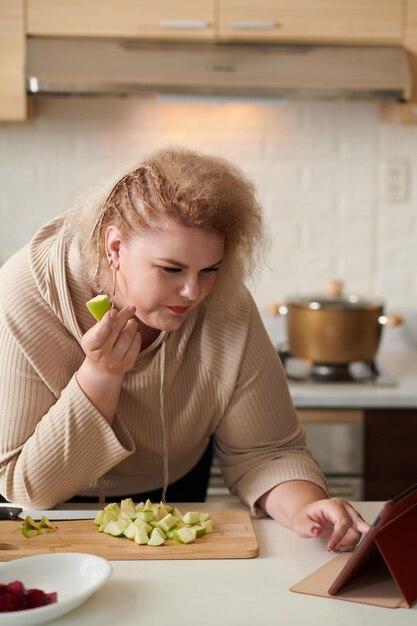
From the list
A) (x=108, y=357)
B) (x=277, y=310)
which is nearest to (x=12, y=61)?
(x=277, y=310)

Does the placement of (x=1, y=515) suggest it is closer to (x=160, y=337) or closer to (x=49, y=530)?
(x=49, y=530)

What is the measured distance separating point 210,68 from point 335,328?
84 cm

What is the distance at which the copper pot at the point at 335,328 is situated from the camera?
279cm

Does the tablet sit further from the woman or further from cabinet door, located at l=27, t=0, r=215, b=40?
cabinet door, located at l=27, t=0, r=215, b=40

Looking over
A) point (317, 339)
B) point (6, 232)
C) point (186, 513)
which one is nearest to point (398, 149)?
point (317, 339)

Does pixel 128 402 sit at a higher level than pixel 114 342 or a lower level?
lower

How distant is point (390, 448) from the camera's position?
2.69 metres

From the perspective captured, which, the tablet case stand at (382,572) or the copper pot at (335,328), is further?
the copper pot at (335,328)

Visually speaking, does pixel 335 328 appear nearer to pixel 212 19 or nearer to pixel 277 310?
pixel 277 310

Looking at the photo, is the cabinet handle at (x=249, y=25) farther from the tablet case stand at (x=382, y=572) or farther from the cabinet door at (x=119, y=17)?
the tablet case stand at (x=382, y=572)

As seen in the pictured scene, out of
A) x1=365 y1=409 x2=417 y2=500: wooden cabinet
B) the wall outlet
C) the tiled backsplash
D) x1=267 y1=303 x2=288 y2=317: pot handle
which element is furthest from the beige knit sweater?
the wall outlet

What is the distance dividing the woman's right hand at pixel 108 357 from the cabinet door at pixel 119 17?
4.77 ft

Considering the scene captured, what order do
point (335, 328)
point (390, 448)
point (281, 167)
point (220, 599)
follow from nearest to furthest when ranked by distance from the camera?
1. point (220, 599)
2. point (390, 448)
3. point (335, 328)
4. point (281, 167)

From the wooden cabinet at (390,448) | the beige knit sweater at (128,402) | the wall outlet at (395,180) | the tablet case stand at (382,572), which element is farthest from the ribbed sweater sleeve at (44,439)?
the wall outlet at (395,180)
